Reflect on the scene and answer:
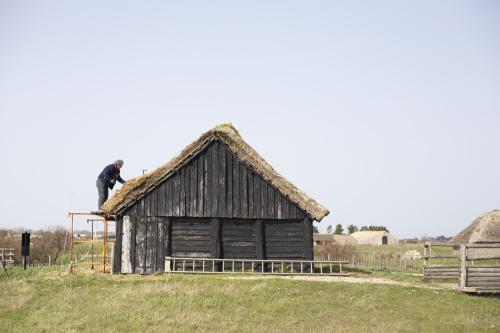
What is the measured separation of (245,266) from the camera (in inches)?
943

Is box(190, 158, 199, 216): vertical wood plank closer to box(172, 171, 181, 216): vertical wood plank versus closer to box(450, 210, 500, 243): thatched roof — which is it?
box(172, 171, 181, 216): vertical wood plank

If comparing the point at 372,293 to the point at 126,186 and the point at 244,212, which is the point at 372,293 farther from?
the point at 126,186

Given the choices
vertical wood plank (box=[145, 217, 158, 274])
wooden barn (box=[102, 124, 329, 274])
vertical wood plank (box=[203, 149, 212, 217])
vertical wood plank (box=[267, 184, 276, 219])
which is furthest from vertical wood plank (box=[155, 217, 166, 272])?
vertical wood plank (box=[267, 184, 276, 219])

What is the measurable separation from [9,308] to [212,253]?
8.51 meters

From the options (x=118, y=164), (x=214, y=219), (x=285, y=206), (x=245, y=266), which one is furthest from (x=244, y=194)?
(x=118, y=164)

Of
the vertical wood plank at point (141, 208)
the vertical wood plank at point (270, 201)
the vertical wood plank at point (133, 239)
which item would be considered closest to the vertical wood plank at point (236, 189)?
the vertical wood plank at point (270, 201)

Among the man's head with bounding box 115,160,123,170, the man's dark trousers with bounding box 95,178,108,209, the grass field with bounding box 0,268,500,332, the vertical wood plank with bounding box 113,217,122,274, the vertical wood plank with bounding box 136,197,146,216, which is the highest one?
the man's head with bounding box 115,160,123,170

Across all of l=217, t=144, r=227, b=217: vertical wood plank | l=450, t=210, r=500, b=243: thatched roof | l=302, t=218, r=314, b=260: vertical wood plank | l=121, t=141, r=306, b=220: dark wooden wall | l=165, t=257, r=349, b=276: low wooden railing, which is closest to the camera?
l=165, t=257, r=349, b=276: low wooden railing

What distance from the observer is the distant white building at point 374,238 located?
99812 mm

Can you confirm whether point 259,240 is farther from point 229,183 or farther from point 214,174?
point 214,174

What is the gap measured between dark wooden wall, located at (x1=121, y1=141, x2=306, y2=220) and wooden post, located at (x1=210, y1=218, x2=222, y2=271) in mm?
403

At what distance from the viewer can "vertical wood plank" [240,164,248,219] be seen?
24109 millimetres

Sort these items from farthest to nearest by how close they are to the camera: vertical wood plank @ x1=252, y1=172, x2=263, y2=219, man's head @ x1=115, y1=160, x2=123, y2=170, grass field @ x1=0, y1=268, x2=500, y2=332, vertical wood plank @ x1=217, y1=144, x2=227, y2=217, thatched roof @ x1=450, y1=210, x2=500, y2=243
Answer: thatched roof @ x1=450, y1=210, x2=500, y2=243
man's head @ x1=115, y1=160, x2=123, y2=170
vertical wood plank @ x1=252, y1=172, x2=263, y2=219
vertical wood plank @ x1=217, y1=144, x2=227, y2=217
grass field @ x1=0, y1=268, x2=500, y2=332

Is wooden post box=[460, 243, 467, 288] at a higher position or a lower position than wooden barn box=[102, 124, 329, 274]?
lower
